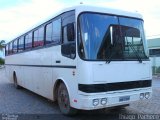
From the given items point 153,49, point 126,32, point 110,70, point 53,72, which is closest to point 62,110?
point 53,72

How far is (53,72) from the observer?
28.5 ft

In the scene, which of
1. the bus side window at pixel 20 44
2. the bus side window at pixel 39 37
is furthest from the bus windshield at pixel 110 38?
the bus side window at pixel 20 44

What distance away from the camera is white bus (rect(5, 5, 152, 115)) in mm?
6836

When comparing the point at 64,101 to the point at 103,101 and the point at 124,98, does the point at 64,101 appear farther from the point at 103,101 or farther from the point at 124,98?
the point at 124,98

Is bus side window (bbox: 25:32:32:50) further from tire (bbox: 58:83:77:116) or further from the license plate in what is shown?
the license plate

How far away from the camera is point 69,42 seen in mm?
7469

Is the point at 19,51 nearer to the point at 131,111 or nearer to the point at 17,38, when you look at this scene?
the point at 17,38

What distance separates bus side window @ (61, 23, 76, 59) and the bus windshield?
0.34 m

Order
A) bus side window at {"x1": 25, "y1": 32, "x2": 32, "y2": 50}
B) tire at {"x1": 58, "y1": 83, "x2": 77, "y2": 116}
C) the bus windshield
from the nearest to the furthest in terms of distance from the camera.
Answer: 1. the bus windshield
2. tire at {"x1": 58, "y1": 83, "x2": 77, "y2": 116}
3. bus side window at {"x1": 25, "y1": 32, "x2": 32, "y2": 50}

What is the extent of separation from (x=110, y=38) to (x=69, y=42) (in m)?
1.12

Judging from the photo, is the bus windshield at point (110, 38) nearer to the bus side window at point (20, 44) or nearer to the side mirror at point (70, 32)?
the side mirror at point (70, 32)

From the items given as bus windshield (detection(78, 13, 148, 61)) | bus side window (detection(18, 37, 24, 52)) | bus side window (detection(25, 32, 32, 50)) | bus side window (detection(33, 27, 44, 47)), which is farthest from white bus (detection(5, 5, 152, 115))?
bus side window (detection(18, 37, 24, 52))

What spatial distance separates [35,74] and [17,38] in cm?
495

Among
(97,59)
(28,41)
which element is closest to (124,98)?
(97,59)
